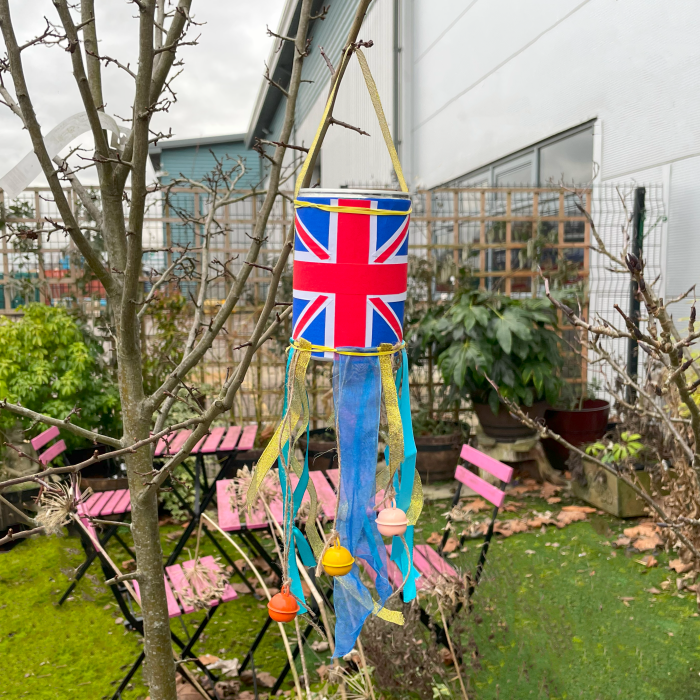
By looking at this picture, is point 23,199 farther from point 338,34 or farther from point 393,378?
point 338,34

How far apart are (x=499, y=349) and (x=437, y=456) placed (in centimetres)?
100

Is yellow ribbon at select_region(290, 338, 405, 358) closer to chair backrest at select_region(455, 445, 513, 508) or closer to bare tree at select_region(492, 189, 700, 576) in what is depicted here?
bare tree at select_region(492, 189, 700, 576)

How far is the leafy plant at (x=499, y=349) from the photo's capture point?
4.64m

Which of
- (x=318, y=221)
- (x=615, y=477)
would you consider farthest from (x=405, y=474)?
(x=615, y=477)

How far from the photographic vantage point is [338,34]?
11.5m

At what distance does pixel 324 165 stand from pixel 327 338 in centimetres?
1463

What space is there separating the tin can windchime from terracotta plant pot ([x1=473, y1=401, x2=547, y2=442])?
3771mm

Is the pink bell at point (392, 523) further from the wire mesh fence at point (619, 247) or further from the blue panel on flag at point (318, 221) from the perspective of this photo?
the wire mesh fence at point (619, 247)

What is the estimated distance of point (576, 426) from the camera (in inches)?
191

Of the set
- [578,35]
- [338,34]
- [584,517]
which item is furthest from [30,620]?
[338,34]

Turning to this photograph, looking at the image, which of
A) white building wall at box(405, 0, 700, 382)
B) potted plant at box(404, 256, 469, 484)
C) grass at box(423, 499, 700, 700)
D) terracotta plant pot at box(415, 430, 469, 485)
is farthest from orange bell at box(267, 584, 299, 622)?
terracotta plant pot at box(415, 430, 469, 485)

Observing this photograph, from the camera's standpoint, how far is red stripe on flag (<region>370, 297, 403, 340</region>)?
1.23 metres

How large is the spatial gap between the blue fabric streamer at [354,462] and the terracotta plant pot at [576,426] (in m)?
3.96

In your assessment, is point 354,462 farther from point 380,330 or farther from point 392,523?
point 380,330
